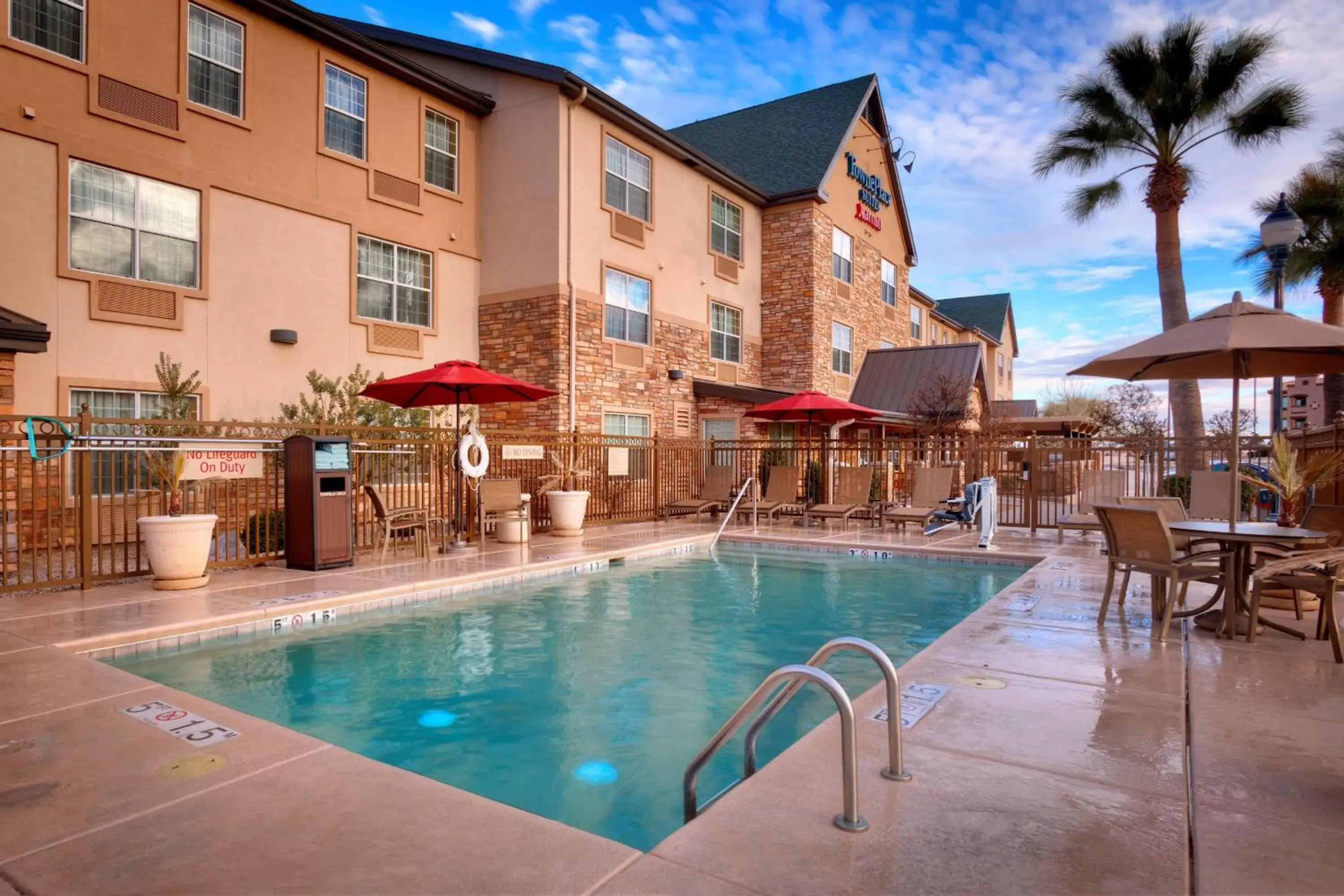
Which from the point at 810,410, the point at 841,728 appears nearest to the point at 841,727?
the point at 841,728

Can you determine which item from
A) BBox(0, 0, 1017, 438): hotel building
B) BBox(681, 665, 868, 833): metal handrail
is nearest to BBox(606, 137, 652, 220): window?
BBox(0, 0, 1017, 438): hotel building

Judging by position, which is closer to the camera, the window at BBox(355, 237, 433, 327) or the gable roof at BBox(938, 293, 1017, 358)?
the window at BBox(355, 237, 433, 327)

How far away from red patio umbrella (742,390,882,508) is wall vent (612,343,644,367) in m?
3.37

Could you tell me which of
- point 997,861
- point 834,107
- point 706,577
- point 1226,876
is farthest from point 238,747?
point 834,107

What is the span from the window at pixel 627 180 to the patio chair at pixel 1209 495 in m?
11.6

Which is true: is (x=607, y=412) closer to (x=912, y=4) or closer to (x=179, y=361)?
(x=179, y=361)

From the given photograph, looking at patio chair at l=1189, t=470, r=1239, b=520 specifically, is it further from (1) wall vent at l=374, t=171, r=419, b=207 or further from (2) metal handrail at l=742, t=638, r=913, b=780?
(1) wall vent at l=374, t=171, r=419, b=207

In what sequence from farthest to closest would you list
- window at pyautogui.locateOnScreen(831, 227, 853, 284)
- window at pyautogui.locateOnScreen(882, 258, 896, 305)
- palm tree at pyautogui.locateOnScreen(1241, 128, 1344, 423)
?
window at pyautogui.locateOnScreen(882, 258, 896, 305)
window at pyautogui.locateOnScreen(831, 227, 853, 284)
palm tree at pyautogui.locateOnScreen(1241, 128, 1344, 423)

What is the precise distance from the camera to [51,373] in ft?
33.2

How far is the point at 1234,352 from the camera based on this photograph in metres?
6.04

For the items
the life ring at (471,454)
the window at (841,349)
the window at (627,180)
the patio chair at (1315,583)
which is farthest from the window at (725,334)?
the patio chair at (1315,583)

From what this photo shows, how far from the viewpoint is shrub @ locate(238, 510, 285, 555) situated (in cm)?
866

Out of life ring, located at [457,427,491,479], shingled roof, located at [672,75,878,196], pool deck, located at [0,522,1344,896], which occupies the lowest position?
pool deck, located at [0,522,1344,896]

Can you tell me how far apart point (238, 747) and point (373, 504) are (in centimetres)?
581
